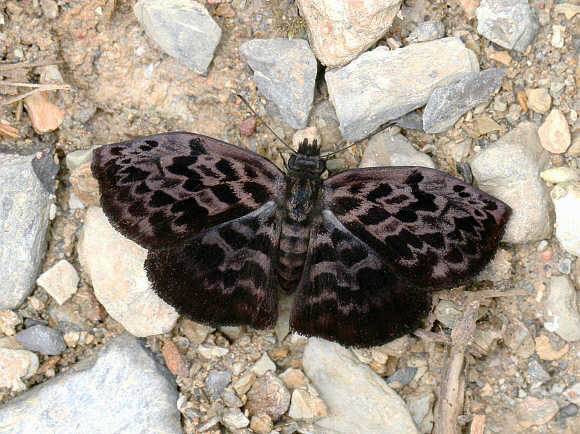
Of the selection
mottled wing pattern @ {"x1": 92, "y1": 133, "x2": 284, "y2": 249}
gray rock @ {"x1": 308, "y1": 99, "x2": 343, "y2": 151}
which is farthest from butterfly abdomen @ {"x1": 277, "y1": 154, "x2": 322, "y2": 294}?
gray rock @ {"x1": 308, "y1": 99, "x2": 343, "y2": 151}

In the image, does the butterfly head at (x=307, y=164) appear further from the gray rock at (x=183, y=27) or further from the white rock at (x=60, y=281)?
the white rock at (x=60, y=281)

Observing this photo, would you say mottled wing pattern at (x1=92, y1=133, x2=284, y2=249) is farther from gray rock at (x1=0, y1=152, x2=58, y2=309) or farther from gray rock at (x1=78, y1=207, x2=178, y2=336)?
gray rock at (x1=0, y1=152, x2=58, y2=309)

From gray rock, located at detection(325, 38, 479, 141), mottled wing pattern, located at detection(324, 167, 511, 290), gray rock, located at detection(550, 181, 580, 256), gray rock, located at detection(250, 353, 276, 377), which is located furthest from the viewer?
Answer: gray rock, located at detection(250, 353, 276, 377)

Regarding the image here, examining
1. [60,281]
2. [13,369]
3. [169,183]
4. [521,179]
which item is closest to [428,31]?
[521,179]

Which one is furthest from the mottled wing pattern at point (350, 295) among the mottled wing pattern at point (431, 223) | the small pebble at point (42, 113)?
the small pebble at point (42, 113)

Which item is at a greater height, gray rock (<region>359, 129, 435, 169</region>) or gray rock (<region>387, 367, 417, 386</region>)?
gray rock (<region>359, 129, 435, 169</region>)

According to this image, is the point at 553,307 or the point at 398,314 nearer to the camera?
the point at 398,314

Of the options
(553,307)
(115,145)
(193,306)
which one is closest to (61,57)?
(115,145)

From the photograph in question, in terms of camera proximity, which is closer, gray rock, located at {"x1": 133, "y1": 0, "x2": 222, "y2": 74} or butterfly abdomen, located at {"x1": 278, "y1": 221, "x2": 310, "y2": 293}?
butterfly abdomen, located at {"x1": 278, "y1": 221, "x2": 310, "y2": 293}

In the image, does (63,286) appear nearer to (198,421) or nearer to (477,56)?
(198,421)
